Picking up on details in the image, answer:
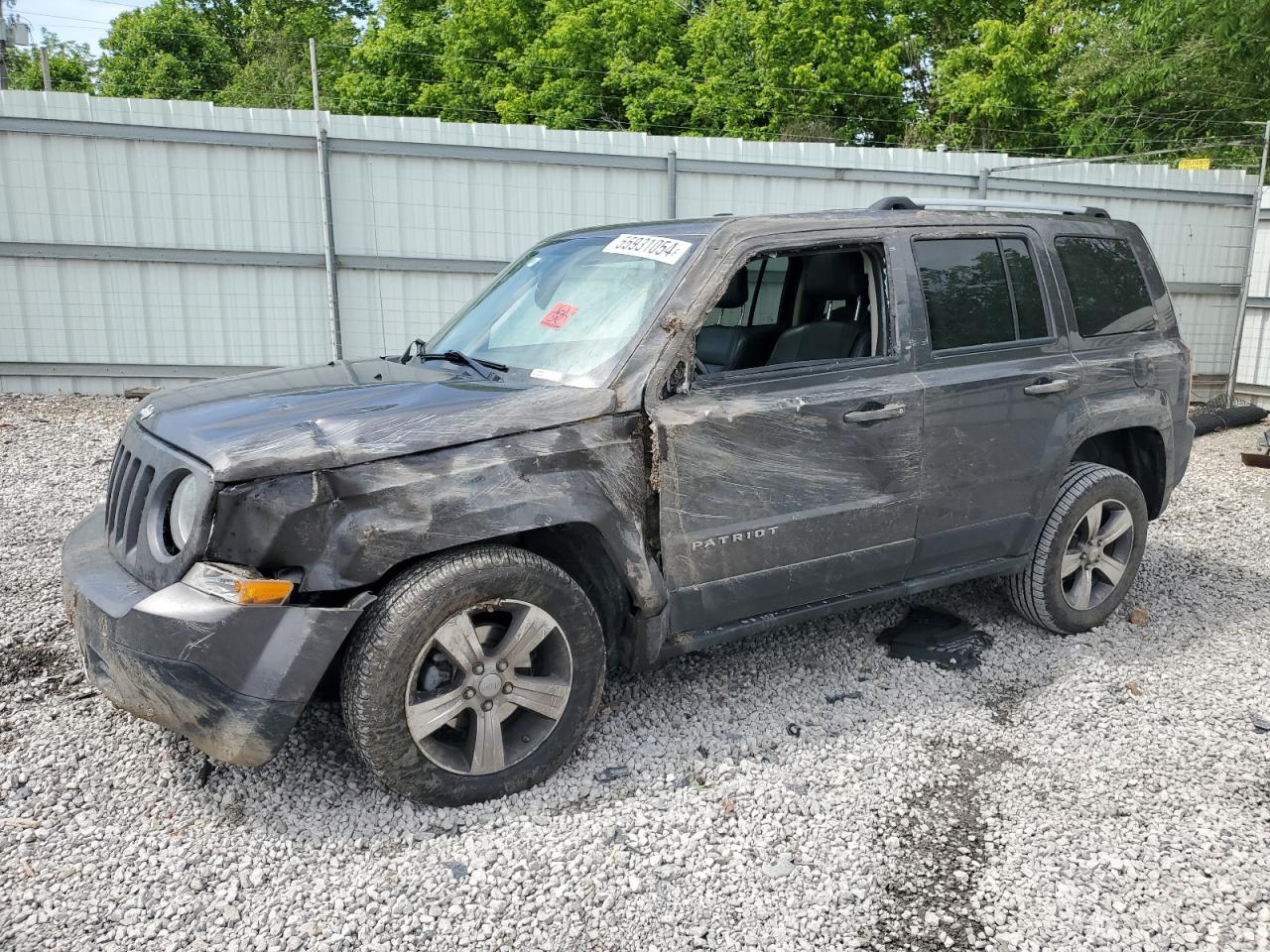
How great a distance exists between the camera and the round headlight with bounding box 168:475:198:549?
282 centimetres

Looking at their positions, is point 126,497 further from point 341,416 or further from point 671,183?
point 671,183

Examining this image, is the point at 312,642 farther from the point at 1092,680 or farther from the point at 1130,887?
the point at 1092,680

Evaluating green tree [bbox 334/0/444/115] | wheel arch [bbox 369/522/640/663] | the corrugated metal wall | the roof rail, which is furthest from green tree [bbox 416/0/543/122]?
wheel arch [bbox 369/522/640/663]

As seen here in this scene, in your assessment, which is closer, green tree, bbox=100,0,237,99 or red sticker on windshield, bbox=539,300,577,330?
red sticker on windshield, bbox=539,300,577,330

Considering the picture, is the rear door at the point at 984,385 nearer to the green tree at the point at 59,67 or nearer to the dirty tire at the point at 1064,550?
the dirty tire at the point at 1064,550

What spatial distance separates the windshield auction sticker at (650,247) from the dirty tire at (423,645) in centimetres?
127

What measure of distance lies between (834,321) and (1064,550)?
5.31 ft

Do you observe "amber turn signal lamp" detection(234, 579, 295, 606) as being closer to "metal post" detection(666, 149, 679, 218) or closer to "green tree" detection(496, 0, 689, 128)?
"metal post" detection(666, 149, 679, 218)

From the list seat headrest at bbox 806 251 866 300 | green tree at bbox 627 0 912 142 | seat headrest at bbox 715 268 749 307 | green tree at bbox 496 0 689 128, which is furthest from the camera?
green tree at bbox 496 0 689 128

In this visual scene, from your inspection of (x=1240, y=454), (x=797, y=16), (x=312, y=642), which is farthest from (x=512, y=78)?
(x=312, y=642)

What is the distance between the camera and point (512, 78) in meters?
28.7

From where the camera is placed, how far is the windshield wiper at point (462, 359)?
358 cm

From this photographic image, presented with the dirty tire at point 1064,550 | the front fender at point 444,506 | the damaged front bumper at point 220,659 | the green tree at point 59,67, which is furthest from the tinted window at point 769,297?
the green tree at point 59,67

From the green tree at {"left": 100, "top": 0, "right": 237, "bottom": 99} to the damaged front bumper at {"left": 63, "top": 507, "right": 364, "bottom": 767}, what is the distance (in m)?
44.3
